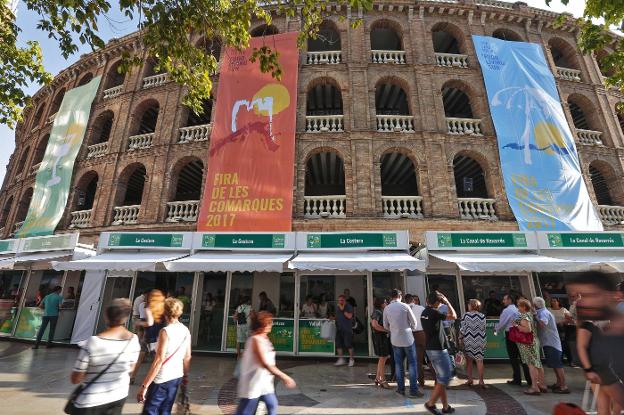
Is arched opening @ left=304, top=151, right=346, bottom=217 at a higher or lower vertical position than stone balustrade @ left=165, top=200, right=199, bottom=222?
higher

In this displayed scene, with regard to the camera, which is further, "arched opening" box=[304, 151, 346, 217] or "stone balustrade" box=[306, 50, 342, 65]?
"arched opening" box=[304, 151, 346, 217]

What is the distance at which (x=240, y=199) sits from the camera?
11.4 meters

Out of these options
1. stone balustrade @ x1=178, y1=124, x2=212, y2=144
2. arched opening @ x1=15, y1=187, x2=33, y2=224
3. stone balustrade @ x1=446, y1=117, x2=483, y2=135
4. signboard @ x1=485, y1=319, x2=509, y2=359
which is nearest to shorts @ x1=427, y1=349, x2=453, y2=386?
signboard @ x1=485, y1=319, x2=509, y2=359

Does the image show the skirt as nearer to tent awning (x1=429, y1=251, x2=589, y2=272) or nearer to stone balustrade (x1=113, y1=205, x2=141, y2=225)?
tent awning (x1=429, y1=251, x2=589, y2=272)

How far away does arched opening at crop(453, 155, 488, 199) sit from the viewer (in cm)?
1325

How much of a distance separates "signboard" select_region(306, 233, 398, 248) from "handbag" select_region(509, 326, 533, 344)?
11.7ft

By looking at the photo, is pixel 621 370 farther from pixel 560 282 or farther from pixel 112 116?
pixel 112 116

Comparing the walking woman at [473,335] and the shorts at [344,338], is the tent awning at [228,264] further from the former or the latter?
the walking woman at [473,335]

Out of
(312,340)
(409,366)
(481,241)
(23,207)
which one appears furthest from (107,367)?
(23,207)

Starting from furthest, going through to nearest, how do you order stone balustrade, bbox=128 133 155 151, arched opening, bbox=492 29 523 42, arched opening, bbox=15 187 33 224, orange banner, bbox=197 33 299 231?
arched opening, bbox=15 187 33 224 → arched opening, bbox=492 29 523 42 → stone balustrade, bbox=128 133 155 151 → orange banner, bbox=197 33 299 231

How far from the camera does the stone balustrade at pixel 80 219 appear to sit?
1323 cm

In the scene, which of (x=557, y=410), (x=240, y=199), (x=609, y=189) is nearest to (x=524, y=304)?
(x=557, y=410)

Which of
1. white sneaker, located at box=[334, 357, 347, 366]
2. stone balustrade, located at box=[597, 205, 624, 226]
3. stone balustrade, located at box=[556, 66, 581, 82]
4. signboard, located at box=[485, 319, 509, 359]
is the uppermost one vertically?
stone balustrade, located at box=[556, 66, 581, 82]

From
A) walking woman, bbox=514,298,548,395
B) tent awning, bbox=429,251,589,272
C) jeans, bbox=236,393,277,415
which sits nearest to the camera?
jeans, bbox=236,393,277,415
